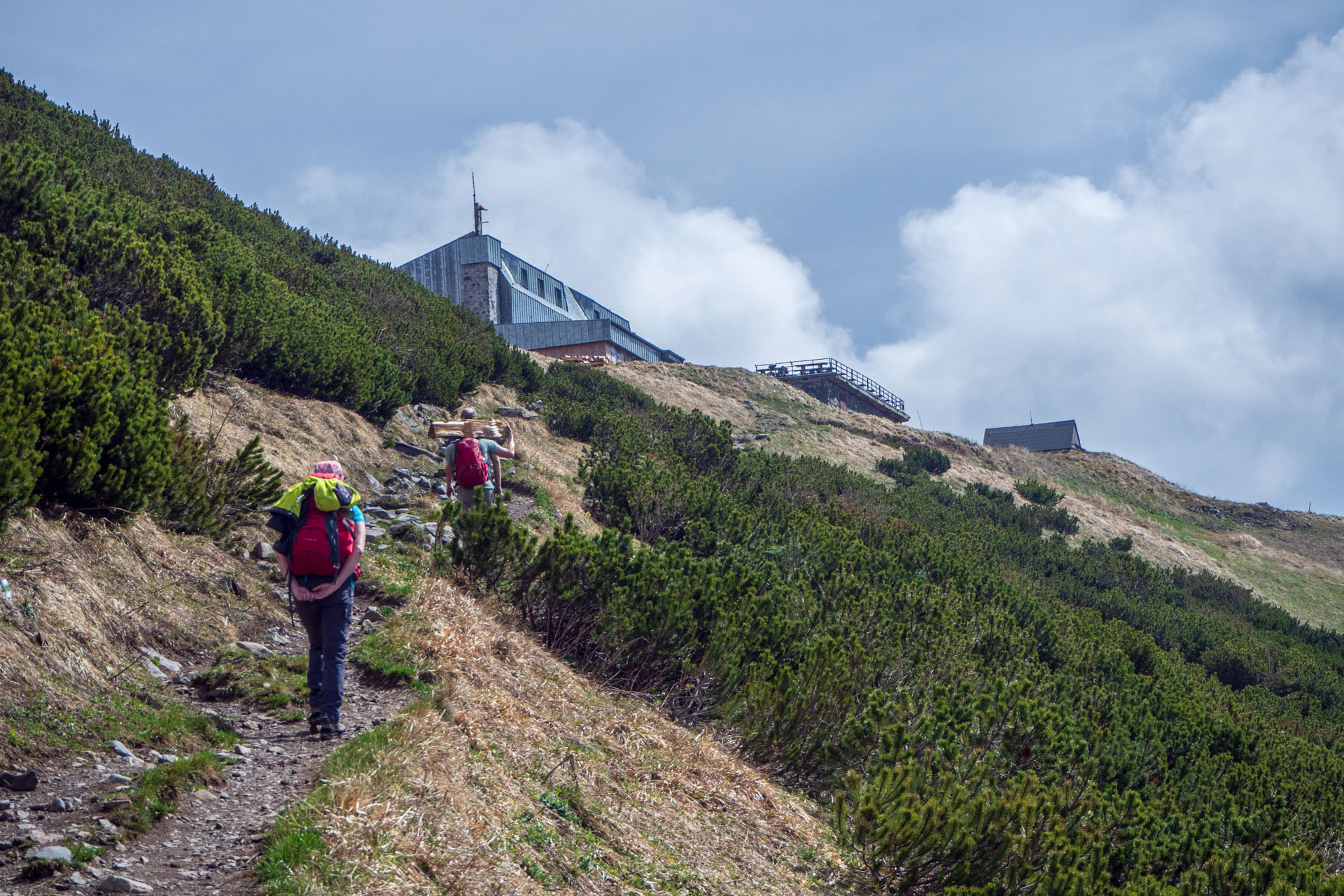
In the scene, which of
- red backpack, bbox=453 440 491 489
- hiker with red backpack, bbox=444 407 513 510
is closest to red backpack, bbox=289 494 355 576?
hiker with red backpack, bbox=444 407 513 510

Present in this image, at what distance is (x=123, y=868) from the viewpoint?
354cm

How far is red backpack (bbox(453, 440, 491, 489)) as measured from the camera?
10148mm

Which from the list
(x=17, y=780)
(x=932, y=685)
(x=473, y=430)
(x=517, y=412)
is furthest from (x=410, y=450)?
(x=17, y=780)

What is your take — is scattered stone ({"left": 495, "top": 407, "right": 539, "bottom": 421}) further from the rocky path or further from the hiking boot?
the rocky path

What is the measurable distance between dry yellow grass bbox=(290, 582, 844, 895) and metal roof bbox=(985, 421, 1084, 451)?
4935cm

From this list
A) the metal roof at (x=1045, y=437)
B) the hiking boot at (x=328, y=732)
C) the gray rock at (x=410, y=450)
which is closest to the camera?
the hiking boot at (x=328, y=732)

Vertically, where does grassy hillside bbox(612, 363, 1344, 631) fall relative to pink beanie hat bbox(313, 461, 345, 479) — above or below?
above

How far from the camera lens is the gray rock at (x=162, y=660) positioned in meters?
5.84

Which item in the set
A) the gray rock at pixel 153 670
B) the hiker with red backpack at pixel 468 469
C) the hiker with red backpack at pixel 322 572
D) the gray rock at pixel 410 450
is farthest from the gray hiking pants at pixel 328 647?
the gray rock at pixel 410 450

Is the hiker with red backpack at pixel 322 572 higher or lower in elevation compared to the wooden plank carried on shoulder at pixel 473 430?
lower

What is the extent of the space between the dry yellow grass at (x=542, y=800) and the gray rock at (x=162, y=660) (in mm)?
1682

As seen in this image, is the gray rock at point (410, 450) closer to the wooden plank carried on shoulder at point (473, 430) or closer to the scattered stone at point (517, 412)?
the wooden plank carried on shoulder at point (473, 430)

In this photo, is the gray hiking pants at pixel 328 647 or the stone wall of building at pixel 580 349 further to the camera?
the stone wall of building at pixel 580 349

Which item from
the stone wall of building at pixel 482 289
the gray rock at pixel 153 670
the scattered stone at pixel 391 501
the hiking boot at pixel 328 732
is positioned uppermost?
the stone wall of building at pixel 482 289
